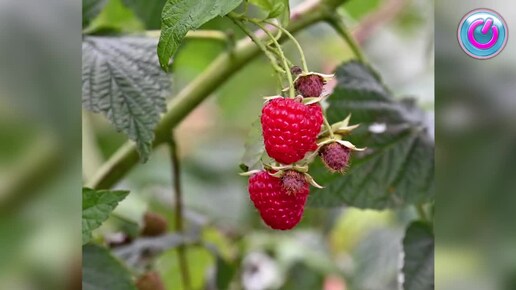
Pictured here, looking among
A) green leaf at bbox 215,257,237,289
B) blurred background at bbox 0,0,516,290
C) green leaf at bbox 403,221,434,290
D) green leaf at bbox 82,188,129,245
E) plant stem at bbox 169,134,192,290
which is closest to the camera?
blurred background at bbox 0,0,516,290

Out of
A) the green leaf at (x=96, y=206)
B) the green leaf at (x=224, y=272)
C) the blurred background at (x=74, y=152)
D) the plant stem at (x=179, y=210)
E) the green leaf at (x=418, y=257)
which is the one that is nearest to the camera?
the blurred background at (x=74, y=152)

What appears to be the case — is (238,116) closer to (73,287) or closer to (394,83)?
(394,83)

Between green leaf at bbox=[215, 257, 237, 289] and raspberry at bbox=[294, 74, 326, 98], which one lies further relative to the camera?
green leaf at bbox=[215, 257, 237, 289]

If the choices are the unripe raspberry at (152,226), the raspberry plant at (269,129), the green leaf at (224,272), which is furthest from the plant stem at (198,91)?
the green leaf at (224,272)

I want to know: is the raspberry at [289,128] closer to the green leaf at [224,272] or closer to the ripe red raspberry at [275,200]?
the ripe red raspberry at [275,200]

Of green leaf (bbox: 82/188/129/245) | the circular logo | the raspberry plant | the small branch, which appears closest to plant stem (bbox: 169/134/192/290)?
the raspberry plant

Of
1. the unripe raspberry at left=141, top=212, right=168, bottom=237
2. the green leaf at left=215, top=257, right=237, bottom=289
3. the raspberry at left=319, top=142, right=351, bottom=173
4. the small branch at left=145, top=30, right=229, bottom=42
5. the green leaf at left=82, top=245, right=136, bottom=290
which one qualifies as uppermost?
the raspberry at left=319, top=142, right=351, bottom=173

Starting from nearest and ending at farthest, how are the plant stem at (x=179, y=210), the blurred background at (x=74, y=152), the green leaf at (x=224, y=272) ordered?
1. the blurred background at (x=74, y=152)
2. the plant stem at (x=179, y=210)
3. the green leaf at (x=224, y=272)

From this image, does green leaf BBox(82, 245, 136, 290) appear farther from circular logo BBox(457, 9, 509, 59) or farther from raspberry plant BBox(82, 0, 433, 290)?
circular logo BBox(457, 9, 509, 59)

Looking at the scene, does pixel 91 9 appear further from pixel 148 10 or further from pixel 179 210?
pixel 179 210
